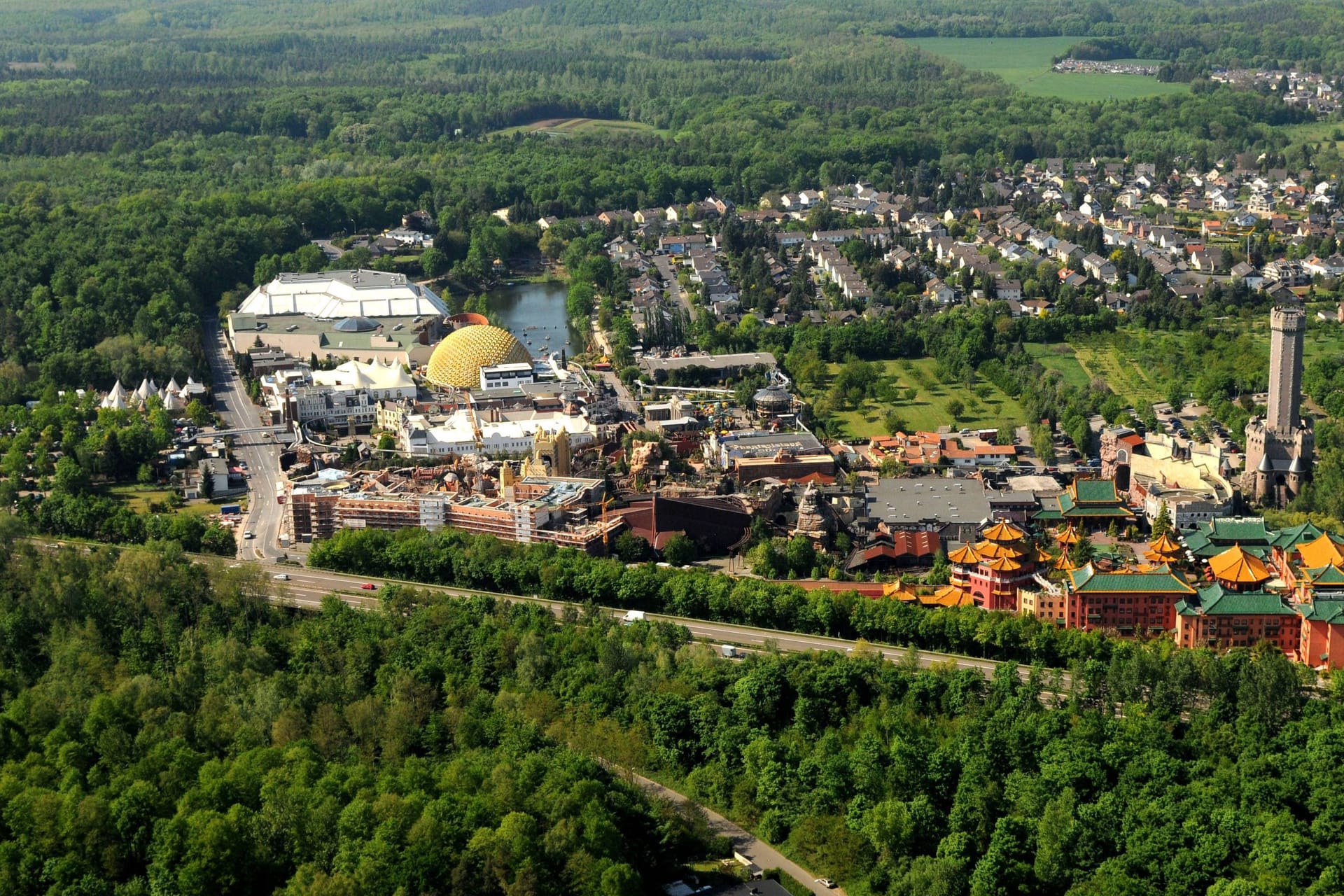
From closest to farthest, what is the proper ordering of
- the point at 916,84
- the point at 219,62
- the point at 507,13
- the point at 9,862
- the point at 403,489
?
A: the point at 9,862, the point at 403,489, the point at 916,84, the point at 219,62, the point at 507,13

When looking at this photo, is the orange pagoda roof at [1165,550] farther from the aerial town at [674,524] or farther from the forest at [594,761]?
the forest at [594,761]

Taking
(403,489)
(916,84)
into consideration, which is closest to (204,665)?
(403,489)

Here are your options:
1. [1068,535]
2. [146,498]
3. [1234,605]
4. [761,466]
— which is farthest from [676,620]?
[146,498]

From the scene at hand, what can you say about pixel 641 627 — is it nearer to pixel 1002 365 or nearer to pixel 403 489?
pixel 403 489

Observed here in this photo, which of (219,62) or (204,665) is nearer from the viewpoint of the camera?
(204,665)

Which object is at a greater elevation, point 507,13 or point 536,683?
point 507,13

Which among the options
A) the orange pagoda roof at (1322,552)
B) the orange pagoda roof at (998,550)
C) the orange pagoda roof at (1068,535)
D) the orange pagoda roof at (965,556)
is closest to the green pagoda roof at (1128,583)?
the orange pagoda roof at (998,550)

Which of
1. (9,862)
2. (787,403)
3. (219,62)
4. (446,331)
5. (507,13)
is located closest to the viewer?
(9,862)
